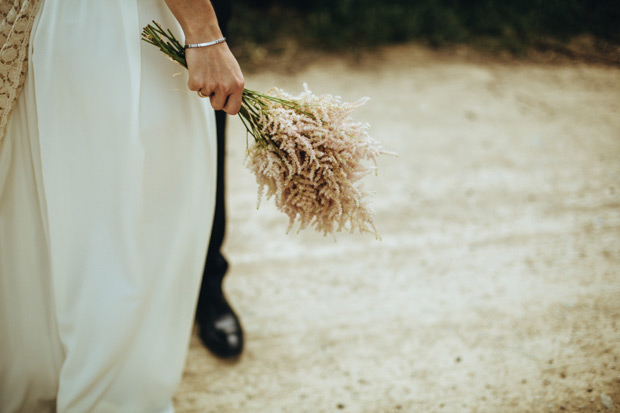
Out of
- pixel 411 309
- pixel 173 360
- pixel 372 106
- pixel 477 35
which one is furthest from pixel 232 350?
pixel 477 35

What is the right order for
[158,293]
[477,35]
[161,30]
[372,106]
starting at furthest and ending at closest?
1. [477,35]
2. [372,106]
3. [158,293]
4. [161,30]

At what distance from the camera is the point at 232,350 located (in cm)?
199

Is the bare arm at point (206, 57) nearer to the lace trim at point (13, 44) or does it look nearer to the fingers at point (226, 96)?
the fingers at point (226, 96)

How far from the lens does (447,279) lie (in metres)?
2.43

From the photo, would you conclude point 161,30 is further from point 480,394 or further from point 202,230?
point 480,394

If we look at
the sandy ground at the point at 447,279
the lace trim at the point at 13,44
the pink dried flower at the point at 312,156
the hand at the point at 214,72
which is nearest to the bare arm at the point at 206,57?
the hand at the point at 214,72

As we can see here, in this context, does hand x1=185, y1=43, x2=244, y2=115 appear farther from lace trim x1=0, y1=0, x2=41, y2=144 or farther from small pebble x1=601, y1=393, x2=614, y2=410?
small pebble x1=601, y1=393, x2=614, y2=410

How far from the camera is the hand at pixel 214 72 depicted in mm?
1278

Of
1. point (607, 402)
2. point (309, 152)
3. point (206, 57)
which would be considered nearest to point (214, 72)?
point (206, 57)

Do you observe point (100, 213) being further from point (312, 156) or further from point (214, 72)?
point (312, 156)

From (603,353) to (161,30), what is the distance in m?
2.07

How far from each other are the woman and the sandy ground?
0.48 metres

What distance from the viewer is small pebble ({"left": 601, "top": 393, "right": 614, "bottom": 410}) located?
71.4 inches

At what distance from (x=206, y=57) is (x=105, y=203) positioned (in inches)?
19.3
